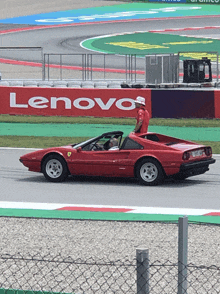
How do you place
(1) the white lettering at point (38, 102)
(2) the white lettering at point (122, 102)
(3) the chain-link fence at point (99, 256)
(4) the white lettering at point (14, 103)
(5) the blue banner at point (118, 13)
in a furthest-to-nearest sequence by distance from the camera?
(5) the blue banner at point (118, 13), (4) the white lettering at point (14, 103), (1) the white lettering at point (38, 102), (2) the white lettering at point (122, 102), (3) the chain-link fence at point (99, 256)

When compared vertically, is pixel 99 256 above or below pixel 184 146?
below

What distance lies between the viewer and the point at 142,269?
14.7 ft

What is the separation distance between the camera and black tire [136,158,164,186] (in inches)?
461

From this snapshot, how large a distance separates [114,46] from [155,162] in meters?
31.3

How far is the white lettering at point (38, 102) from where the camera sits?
2172 centimetres

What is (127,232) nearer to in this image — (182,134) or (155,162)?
(155,162)

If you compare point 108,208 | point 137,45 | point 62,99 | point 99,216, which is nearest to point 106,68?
point 137,45

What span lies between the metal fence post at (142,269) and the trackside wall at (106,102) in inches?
630

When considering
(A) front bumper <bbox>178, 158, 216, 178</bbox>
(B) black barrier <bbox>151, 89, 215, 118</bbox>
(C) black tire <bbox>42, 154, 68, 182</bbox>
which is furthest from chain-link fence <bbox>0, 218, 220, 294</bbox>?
(B) black barrier <bbox>151, 89, 215, 118</bbox>

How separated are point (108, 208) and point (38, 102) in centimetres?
1203

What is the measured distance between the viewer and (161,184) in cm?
1204

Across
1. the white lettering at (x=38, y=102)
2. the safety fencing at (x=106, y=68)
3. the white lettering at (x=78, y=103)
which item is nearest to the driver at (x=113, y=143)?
the white lettering at (x=78, y=103)

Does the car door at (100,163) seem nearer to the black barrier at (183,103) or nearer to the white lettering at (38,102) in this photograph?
the black barrier at (183,103)

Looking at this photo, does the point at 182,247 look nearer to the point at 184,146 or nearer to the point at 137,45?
the point at 184,146
